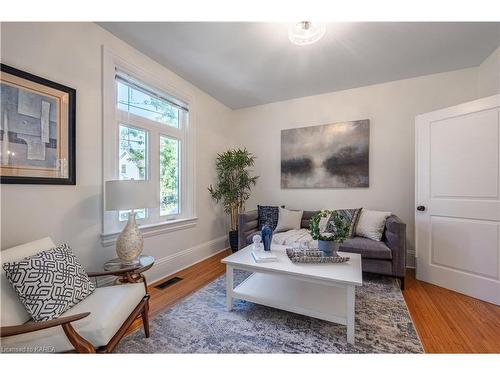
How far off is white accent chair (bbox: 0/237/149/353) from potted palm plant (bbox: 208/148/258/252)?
7.36ft

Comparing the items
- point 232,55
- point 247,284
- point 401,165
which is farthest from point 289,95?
point 247,284

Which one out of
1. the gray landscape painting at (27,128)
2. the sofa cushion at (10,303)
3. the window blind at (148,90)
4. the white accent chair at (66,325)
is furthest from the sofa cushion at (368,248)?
the gray landscape painting at (27,128)

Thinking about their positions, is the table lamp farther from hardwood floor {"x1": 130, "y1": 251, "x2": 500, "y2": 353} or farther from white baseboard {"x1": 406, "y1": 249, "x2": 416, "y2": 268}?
white baseboard {"x1": 406, "y1": 249, "x2": 416, "y2": 268}

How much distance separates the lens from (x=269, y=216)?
10.7ft

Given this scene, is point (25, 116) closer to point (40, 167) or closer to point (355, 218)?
point (40, 167)

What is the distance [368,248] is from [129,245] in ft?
7.85

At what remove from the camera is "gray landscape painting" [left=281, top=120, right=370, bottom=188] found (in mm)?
3133

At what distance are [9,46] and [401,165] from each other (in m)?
4.09

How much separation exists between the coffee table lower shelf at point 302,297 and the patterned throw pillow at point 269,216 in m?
1.21

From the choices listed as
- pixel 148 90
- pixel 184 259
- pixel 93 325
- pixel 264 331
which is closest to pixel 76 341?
pixel 93 325

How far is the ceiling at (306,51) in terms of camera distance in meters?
1.95

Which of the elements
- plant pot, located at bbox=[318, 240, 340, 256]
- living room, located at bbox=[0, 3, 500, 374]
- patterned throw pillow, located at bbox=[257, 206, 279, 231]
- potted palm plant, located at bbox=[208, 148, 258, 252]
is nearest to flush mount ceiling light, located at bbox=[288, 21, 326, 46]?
living room, located at bbox=[0, 3, 500, 374]

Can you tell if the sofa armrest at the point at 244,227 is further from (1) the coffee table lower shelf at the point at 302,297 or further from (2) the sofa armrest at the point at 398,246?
(2) the sofa armrest at the point at 398,246

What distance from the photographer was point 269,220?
10.6 feet
